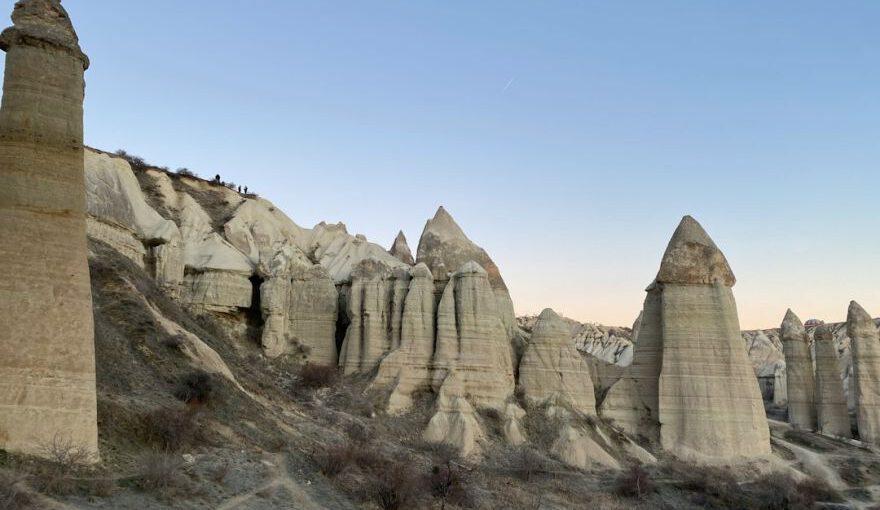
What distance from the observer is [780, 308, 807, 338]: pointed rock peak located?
48656 mm

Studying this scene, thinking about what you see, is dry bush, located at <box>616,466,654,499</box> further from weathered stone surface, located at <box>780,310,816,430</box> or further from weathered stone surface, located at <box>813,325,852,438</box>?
weathered stone surface, located at <box>780,310,816,430</box>

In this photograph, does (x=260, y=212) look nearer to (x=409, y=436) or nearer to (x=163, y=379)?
(x=409, y=436)

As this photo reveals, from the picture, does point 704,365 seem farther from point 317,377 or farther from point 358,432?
point 317,377

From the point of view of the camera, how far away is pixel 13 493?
14.0m

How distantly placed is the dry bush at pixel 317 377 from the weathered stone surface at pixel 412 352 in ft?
7.09

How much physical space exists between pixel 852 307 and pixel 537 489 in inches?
1098

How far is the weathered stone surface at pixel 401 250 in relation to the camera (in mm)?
51425

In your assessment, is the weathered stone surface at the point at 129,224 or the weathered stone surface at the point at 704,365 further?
the weathered stone surface at the point at 704,365

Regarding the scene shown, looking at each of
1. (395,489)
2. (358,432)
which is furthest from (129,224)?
(395,489)

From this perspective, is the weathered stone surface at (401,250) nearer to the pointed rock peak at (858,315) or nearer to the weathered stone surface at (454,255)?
the weathered stone surface at (454,255)

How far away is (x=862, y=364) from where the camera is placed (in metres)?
44.6

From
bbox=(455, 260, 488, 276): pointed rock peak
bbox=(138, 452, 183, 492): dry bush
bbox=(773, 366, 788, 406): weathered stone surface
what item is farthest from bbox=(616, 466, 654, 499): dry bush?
bbox=(773, 366, 788, 406): weathered stone surface

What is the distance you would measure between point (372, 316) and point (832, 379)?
1081 inches

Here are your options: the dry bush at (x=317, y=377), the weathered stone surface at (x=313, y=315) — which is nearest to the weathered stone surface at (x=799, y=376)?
the weathered stone surface at (x=313, y=315)
